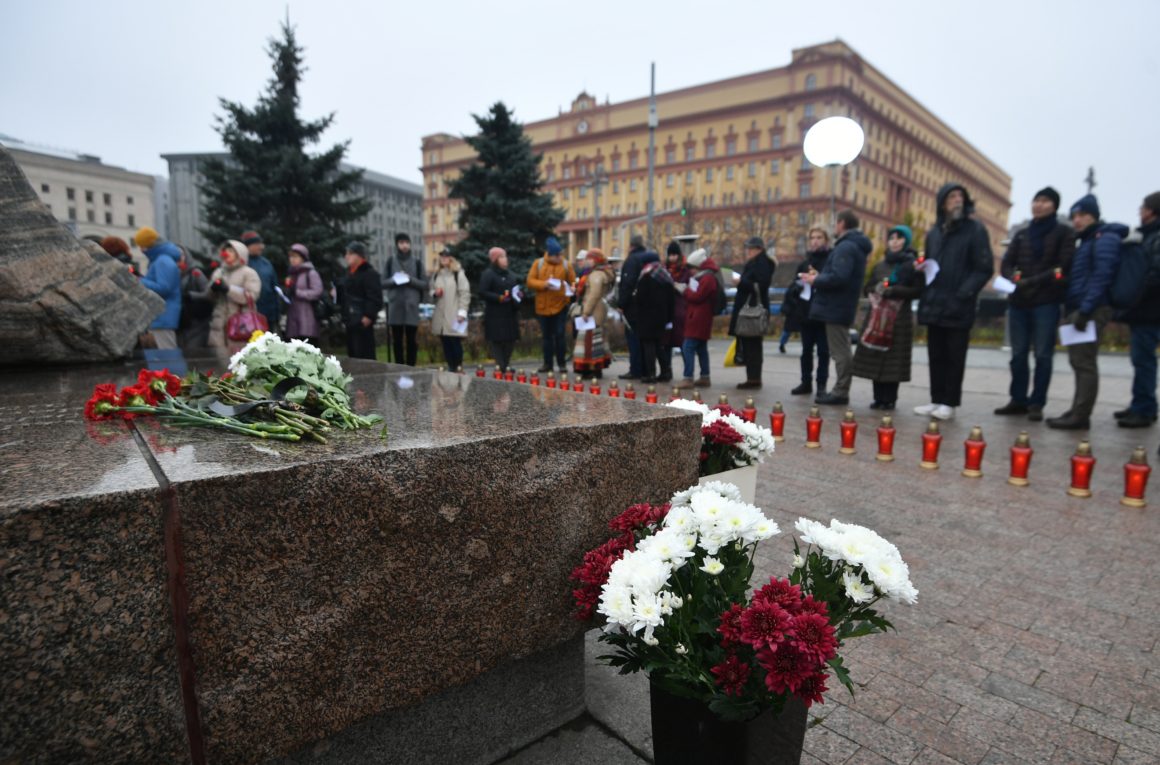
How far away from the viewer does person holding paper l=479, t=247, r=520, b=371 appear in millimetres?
10078

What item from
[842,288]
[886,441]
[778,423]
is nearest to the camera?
[886,441]

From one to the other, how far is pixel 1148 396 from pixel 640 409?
710 centimetres

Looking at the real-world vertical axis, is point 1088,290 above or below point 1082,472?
above

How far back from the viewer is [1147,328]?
6.37 m

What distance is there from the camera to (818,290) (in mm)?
7859

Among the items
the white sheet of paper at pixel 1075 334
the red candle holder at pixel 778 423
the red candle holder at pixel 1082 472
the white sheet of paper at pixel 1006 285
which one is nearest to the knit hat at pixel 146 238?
the red candle holder at pixel 778 423

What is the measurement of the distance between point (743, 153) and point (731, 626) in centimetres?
7445

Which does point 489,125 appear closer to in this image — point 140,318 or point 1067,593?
point 140,318

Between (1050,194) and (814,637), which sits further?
(1050,194)

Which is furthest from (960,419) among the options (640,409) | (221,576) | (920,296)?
(221,576)

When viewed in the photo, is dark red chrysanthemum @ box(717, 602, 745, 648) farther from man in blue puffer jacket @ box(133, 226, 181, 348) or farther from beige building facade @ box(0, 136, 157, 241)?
beige building facade @ box(0, 136, 157, 241)

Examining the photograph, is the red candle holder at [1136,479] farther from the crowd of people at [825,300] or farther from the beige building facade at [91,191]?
the beige building facade at [91,191]

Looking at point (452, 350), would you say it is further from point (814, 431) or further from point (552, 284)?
point (814, 431)

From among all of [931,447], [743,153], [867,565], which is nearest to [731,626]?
[867,565]
